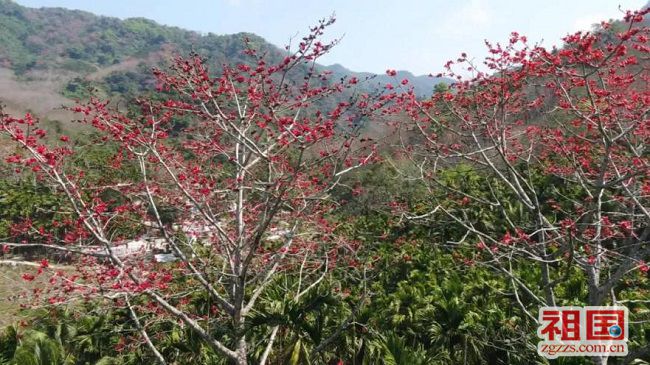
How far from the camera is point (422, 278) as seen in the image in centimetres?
1127

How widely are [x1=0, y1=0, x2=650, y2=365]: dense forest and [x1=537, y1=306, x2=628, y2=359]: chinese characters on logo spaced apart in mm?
174

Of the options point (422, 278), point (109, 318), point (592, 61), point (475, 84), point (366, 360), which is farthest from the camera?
point (422, 278)

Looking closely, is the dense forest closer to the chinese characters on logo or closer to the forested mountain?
the chinese characters on logo

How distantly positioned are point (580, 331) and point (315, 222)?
4526mm

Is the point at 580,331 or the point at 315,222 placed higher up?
the point at 315,222

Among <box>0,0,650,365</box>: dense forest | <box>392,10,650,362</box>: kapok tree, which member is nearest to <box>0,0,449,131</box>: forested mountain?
<box>0,0,650,365</box>: dense forest

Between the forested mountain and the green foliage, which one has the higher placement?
the forested mountain

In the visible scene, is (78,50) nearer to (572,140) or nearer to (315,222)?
(315,222)

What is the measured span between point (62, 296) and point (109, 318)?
4.95 metres

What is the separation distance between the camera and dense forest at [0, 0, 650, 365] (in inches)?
197

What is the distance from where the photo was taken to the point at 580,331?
18.9 ft

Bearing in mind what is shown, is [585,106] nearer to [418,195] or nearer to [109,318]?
[109,318]

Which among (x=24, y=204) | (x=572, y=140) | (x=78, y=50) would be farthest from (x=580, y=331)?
(x=78, y=50)

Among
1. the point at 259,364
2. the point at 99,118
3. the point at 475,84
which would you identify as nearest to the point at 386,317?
the point at 259,364
